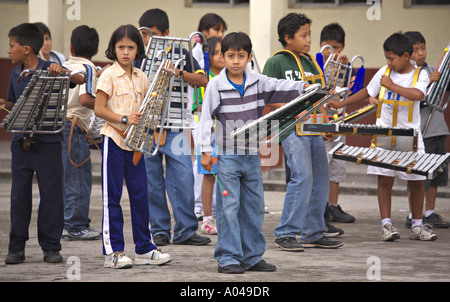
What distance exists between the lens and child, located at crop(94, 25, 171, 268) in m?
6.36

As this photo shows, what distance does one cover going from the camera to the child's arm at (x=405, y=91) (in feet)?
25.6

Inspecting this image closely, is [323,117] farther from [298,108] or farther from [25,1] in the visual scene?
[25,1]

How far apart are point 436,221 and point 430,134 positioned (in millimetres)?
919

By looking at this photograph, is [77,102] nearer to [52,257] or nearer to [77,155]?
[77,155]

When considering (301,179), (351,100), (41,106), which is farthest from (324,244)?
(41,106)

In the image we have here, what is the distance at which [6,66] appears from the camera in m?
15.1

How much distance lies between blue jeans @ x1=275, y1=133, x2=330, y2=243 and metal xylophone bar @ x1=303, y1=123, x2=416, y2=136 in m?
0.31

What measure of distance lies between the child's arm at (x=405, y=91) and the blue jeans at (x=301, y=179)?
95cm

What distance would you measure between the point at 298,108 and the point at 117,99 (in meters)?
1.40

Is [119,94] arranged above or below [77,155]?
above

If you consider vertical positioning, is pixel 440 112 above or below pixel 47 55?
below

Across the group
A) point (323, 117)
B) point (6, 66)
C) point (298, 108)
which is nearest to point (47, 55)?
point (323, 117)

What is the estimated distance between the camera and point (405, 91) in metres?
7.80
